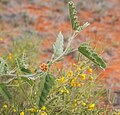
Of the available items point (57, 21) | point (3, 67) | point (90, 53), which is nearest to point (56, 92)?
point (3, 67)

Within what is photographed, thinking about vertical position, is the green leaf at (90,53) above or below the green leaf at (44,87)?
above

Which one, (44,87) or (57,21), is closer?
(44,87)

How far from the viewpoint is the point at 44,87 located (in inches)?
83.7

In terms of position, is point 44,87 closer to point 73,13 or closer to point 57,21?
point 73,13

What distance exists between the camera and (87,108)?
2.90m

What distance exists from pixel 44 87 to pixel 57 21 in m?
5.95

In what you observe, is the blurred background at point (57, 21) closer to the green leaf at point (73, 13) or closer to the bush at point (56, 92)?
the bush at point (56, 92)

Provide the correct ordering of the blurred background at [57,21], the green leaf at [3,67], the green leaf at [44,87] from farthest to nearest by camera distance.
→ the blurred background at [57,21] → the green leaf at [3,67] → the green leaf at [44,87]

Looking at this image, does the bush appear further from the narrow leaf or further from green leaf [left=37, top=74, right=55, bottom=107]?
green leaf [left=37, top=74, right=55, bottom=107]

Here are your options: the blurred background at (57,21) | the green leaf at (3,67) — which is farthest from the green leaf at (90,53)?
the blurred background at (57,21)

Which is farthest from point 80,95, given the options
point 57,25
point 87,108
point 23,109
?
point 57,25

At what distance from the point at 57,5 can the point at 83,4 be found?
1.71 ft

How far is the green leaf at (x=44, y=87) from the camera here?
82.7 inches

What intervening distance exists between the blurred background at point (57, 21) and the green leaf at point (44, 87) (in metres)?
4.03
